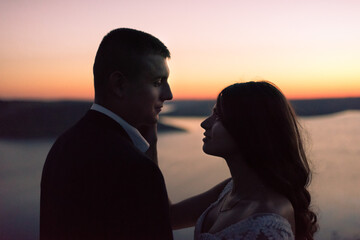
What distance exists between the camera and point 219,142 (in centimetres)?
265

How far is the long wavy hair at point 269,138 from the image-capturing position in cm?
256

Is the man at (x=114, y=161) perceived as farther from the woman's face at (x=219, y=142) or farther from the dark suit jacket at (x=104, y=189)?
the woman's face at (x=219, y=142)

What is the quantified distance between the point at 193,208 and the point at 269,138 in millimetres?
1045

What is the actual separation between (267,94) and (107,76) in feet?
3.80

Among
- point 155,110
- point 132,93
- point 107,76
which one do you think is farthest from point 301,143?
point 107,76

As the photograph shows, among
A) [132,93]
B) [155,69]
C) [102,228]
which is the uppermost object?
[155,69]

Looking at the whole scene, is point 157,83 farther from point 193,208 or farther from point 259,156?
point 193,208

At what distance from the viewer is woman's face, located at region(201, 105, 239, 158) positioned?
263cm

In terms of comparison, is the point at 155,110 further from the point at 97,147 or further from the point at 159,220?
the point at 159,220

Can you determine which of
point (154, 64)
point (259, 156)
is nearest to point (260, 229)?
point (259, 156)

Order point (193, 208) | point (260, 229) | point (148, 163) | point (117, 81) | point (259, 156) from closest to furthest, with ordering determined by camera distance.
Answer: point (148, 163), point (260, 229), point (117, 81), point (259, 156), point (193, 208)

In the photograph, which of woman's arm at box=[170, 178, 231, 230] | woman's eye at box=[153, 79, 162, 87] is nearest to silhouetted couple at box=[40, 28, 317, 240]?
woman's eye at box=[153, 79, 162, 87]

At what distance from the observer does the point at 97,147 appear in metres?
2.08

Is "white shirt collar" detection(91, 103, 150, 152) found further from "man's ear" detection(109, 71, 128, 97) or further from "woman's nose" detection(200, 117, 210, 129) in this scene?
"woman's nose" detection(200, 117, 210, 129)
